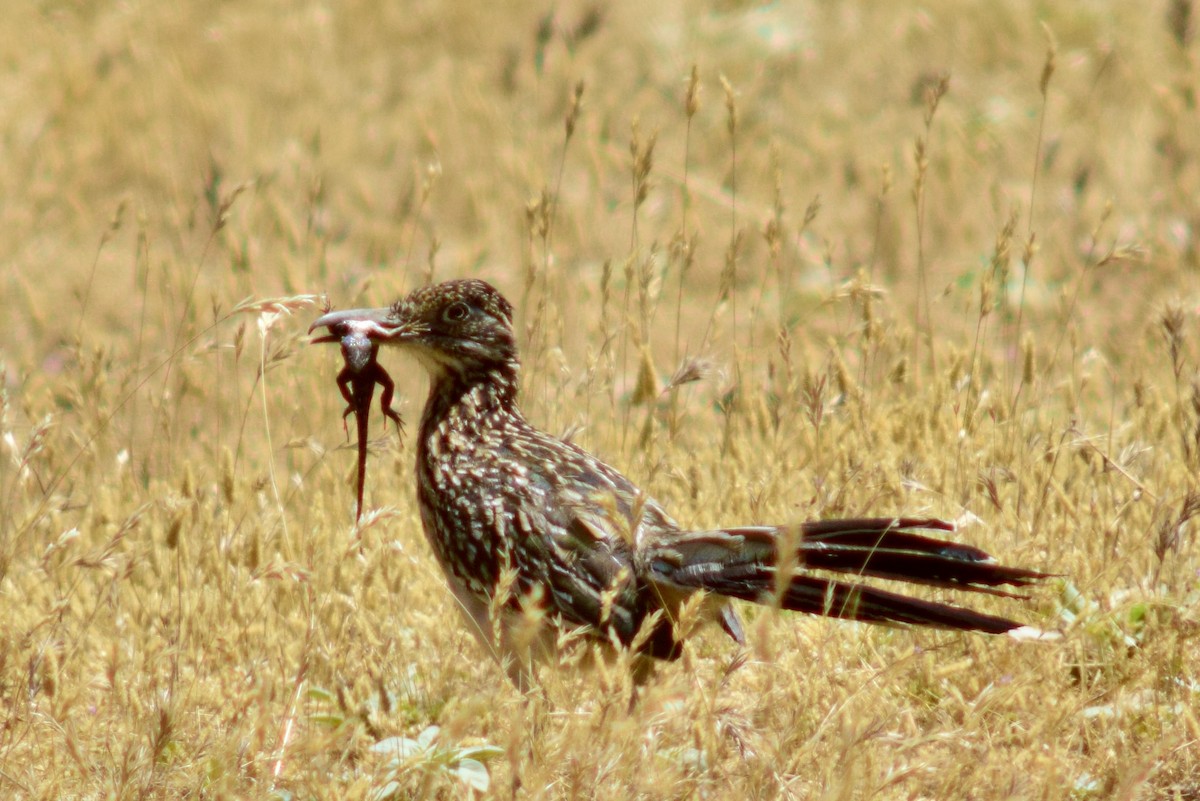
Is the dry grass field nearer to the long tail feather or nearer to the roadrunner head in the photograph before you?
the long tail feather

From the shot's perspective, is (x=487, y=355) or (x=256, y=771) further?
(x=487, y=355)

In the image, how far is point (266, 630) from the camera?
4.68 m

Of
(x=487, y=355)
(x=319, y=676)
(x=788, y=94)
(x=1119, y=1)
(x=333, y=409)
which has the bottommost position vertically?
(x=319, y=676)

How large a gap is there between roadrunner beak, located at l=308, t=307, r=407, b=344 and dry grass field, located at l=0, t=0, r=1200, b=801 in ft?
0.34

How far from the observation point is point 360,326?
4918 mm

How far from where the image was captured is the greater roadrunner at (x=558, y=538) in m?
3.77

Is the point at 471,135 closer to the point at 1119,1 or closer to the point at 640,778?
the point at 1119,1

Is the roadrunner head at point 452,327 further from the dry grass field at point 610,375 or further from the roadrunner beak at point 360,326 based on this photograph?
the dry grass field at point 610,375

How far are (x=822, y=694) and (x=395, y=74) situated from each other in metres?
9.40

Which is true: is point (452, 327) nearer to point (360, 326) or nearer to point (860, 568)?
point (360, 326)

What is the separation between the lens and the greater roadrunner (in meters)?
3.77

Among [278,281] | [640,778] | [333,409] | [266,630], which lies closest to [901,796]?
[640,778]

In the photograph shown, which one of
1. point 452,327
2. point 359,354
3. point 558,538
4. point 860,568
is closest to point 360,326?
point 359,354

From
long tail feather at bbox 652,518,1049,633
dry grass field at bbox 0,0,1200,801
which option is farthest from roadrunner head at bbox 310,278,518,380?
long tail feather at bbox 652,518,1049,633
